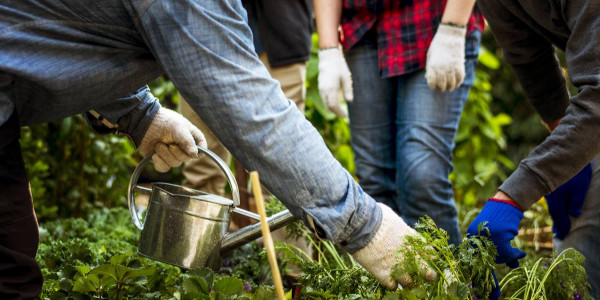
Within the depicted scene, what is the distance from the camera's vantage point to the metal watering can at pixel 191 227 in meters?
1.41

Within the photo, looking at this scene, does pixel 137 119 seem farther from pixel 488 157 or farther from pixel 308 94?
pixel 488 157

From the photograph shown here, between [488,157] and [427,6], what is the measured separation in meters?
1.93

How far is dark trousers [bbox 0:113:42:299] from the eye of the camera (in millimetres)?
1191

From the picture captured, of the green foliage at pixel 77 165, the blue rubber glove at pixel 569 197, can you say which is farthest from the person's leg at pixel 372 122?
the green foliage at pixel 77 165

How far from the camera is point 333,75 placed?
2240 mm

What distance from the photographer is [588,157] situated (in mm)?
1458

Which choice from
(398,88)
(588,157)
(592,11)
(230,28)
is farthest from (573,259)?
(230,28)

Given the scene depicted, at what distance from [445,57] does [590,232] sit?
0.72m

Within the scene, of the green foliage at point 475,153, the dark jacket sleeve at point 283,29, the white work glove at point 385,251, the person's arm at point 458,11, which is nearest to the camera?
the white work glove at point 385,251

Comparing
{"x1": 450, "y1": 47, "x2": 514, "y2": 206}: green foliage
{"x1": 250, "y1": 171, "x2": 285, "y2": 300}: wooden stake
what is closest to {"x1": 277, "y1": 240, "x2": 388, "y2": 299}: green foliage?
{"x1": 250, "y1": 171, "x2": 285, "y2": 300}: wooden stake

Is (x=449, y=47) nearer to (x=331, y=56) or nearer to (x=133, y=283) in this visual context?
(x=331, y=56)

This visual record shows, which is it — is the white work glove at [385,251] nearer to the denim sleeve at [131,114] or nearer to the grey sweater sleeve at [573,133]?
the grey sweater sleeve at [573,133]

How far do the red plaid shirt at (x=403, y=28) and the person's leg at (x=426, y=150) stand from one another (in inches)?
2.5

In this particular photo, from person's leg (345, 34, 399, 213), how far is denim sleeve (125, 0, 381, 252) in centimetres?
97
